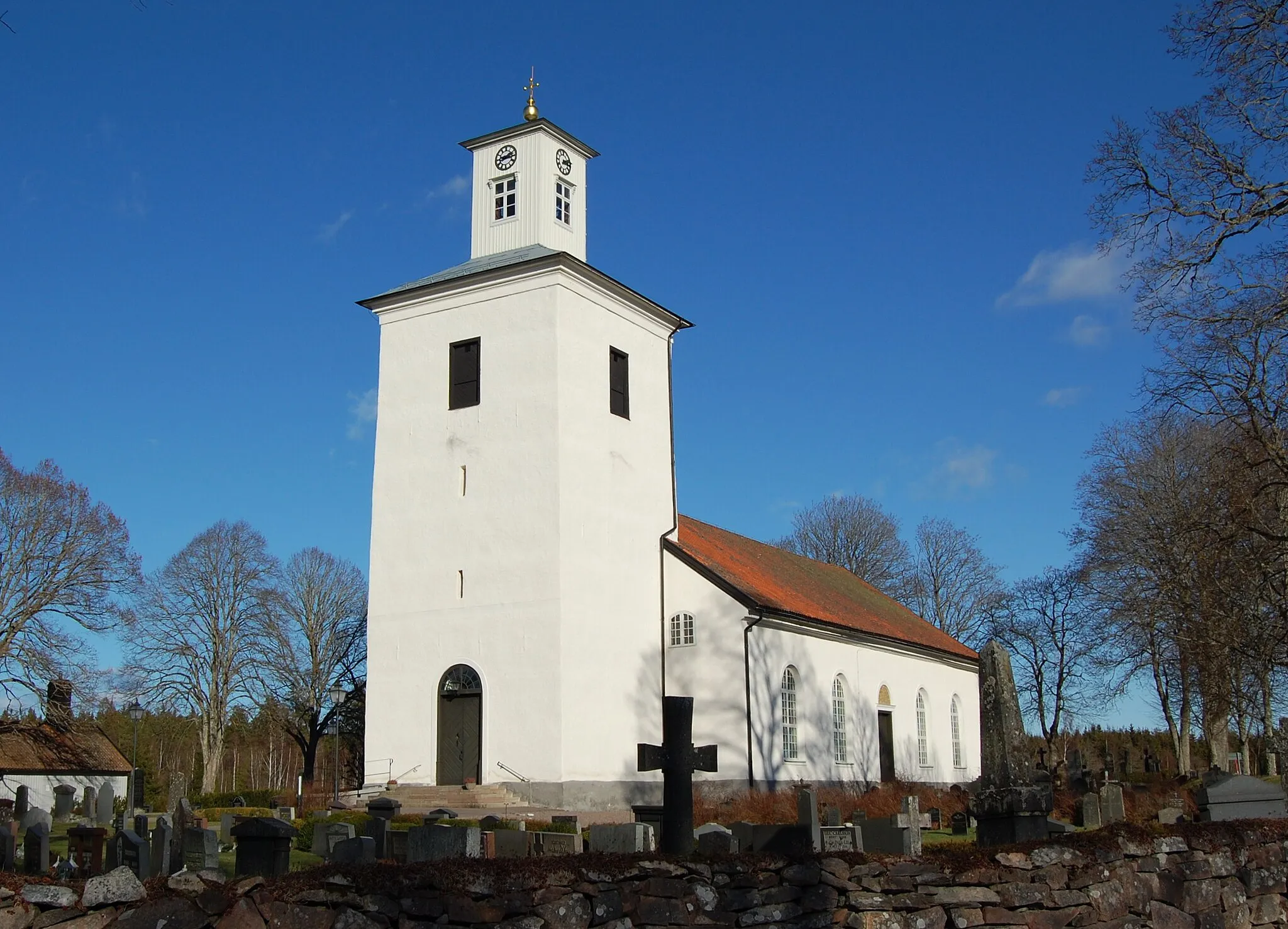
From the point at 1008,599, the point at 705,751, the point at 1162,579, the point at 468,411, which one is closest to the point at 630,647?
the point at 468,411

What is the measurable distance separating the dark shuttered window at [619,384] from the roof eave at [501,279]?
4.94 feet

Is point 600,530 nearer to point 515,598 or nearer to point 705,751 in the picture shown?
point 515,598

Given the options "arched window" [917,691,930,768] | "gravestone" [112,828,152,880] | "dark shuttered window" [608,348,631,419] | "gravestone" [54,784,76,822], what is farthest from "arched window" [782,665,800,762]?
"gravestone" [112,828,152,880]

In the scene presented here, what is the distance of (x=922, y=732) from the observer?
35.5m

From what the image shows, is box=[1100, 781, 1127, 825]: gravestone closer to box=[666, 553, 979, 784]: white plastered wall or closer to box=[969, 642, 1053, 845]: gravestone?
box=[969, 642, 1053, 845]: gravestone

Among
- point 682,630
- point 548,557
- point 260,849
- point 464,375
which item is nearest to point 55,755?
point 464,375

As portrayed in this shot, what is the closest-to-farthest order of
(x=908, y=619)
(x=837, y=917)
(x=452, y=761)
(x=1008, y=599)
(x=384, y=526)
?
(x=837, y=917) → (x=452, y=761) → (x=384, y=526) → (x=908, y=619) → (x=1008, y=599)

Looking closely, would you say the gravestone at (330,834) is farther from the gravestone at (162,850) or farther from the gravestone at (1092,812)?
the gravestone at (1092,812)

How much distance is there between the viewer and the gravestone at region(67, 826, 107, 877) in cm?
1216

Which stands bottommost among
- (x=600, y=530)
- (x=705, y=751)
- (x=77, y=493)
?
(x=705, y=751)

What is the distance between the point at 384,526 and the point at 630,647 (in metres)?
5.99

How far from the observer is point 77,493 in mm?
33969

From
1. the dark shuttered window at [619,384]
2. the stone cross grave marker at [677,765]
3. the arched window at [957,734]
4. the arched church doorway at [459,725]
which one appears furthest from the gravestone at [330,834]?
the arched window at [957,734]

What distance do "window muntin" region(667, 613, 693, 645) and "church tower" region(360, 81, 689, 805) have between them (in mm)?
333
